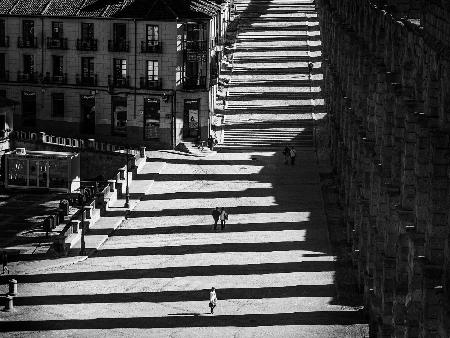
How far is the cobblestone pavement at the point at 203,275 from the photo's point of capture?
256ft

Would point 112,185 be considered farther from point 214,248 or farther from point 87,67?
point 87,67

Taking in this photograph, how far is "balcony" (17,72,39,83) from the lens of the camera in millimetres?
132625

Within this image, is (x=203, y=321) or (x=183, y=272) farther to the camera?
(x=183, y=272)

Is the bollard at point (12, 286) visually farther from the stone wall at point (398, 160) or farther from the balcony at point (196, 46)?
the balcony at point (196, 46)

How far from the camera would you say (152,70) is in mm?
129125

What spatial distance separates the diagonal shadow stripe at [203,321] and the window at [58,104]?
5465 centimetres

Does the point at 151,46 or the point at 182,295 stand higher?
the point at 151,46

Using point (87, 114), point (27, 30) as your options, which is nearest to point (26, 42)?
point (27, 30)

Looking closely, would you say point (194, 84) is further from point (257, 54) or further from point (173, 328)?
point (173, 328)

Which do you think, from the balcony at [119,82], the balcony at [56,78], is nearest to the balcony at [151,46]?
the balcony at [119,82]

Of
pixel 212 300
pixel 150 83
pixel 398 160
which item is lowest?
pixel 212 300

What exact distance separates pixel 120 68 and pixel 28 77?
326 inches

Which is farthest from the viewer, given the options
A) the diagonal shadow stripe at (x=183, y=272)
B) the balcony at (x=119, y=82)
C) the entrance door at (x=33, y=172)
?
the balcony at (x=119, y=82)

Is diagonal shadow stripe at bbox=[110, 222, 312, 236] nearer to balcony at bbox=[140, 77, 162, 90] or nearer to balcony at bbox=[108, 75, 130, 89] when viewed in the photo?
balcony at bbox=[140, 77, 162, 90]
